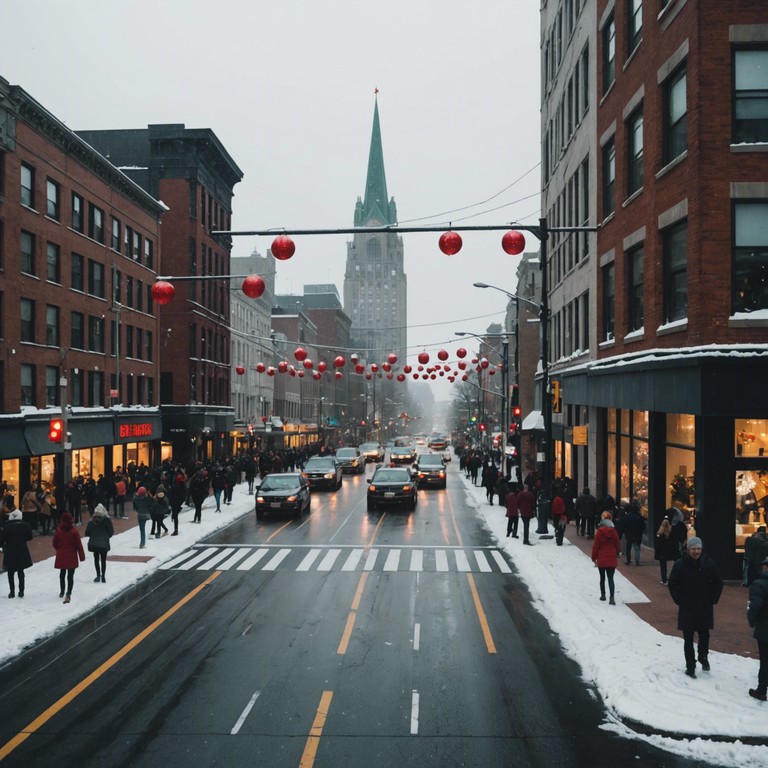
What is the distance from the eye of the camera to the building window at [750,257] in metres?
17.0

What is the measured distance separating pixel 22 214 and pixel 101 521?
704 inches

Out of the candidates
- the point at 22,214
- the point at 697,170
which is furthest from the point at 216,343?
the point at 697,170

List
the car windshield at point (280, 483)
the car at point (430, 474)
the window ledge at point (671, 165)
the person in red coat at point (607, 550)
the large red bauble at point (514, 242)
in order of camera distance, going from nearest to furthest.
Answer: the person in red coat at point (607, 550) → the large red bauble at point (514, 242) → the window ledge at point (671, 165) → the car windshield at point (280, 483) → the car at point (430, 474)

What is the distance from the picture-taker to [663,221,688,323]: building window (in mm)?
18484

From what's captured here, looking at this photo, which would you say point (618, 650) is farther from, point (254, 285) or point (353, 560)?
point (254, 285)

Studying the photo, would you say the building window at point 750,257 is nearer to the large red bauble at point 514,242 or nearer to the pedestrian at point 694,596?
the large red bauble at point 514,242

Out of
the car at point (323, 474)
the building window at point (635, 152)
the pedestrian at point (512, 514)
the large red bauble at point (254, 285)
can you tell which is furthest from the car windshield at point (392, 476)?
the large red bauble at point (254, 285)

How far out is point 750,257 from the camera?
17031 millimetres

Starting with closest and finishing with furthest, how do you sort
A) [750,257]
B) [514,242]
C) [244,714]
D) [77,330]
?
[244,714] < [514,242] < [750,257] < [77,330]

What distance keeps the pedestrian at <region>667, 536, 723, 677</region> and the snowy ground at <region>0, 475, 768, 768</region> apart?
14.6 inches

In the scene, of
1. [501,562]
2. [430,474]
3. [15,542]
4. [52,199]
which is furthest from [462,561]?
[52,199]

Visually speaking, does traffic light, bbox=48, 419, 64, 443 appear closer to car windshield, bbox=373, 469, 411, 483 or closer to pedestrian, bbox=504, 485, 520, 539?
car windshield, bbox=373, 469, 411, 483

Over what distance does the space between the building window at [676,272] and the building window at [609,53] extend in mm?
8509

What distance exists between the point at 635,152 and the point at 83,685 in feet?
66.3
